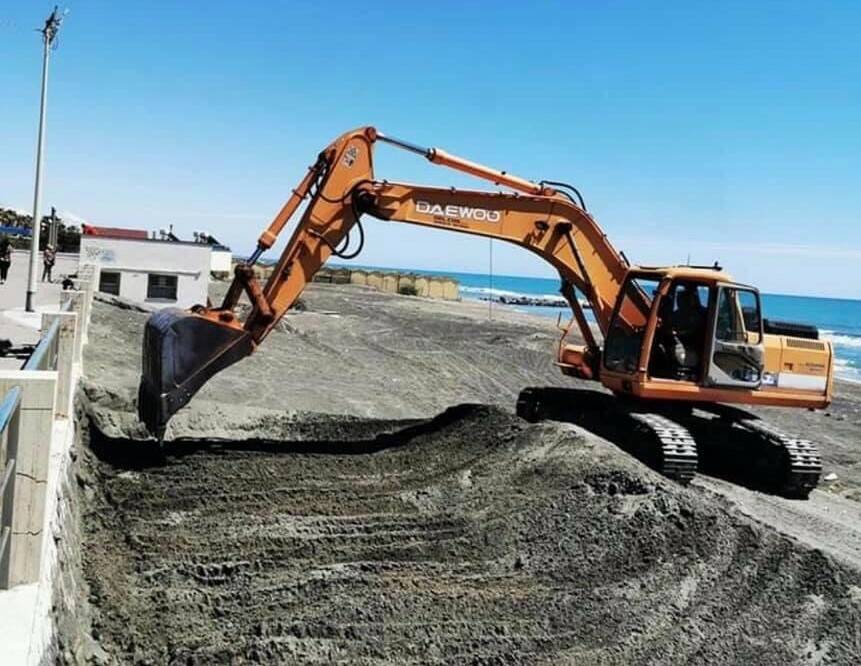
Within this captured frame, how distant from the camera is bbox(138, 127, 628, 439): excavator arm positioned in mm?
9188

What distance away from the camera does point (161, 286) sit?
27672 millimetres

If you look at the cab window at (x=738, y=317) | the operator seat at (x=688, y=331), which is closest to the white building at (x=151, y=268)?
the operator seat at (x=688, y=331)

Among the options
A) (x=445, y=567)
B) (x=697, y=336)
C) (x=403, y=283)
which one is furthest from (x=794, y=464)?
(x=403, y=283)

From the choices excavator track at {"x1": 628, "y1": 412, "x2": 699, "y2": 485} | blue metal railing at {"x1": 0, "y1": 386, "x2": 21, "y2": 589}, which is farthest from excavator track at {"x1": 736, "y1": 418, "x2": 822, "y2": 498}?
blue metal railing at {"x1": 0, "y1": 386, "x2": 21, "y2": 589}

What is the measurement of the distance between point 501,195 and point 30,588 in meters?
7.95

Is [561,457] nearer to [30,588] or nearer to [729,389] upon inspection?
[729,389]

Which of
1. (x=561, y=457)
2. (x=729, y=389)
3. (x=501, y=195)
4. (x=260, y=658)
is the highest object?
(x=501, y=195)

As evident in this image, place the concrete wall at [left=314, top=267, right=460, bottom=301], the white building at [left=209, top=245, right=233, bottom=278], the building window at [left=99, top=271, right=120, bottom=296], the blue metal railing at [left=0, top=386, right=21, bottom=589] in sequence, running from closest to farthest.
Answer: the blue metal railing at [left=0, top=386, right=21, bottom=589] → the building window at [left=99, top=271, right=120, bottom=296] → the white building at [left=209, top=245, right=233, bottom=278] → the concrete wall at [left=314, top=267, right=460, bottom=301]

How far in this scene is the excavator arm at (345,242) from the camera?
919cm

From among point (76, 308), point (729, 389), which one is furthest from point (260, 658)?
point (76, 308)

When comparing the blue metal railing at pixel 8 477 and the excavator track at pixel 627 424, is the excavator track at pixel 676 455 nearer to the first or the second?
the excavator track at pixel 627 424

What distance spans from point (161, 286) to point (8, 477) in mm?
24669

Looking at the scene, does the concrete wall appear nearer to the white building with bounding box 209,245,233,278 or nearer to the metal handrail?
the white building with bounding box 209,245,233,278

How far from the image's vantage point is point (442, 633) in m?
6.12
